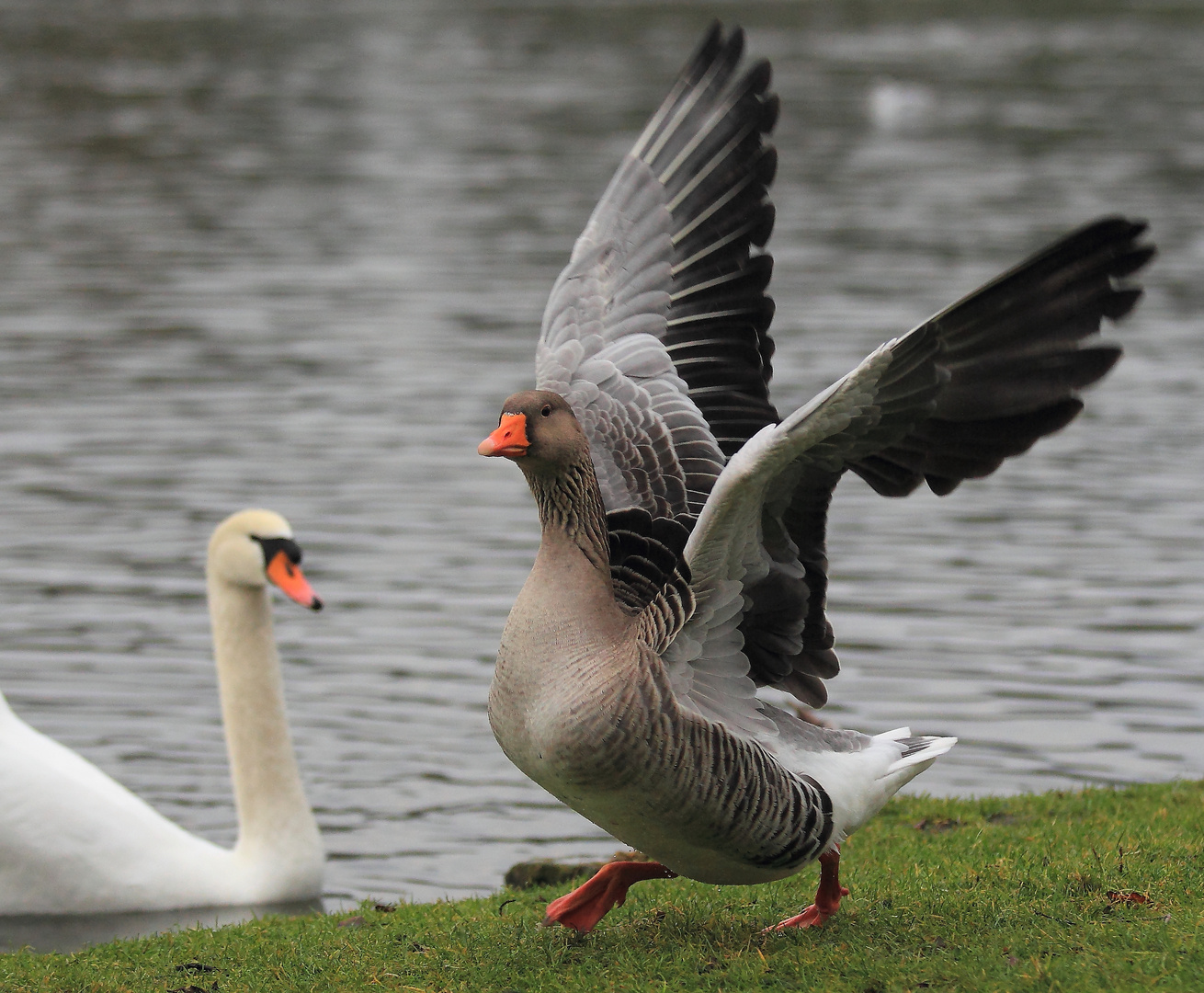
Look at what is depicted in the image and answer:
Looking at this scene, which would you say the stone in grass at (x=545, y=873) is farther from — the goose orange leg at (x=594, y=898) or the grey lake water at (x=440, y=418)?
the goose orange leg at (x=594, y=898)

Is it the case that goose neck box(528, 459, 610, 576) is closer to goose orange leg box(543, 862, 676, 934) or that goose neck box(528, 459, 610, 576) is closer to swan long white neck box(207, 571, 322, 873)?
goose orange leg box(543, 862, 676, 934)

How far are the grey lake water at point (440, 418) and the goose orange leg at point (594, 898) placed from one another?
2.98 metres

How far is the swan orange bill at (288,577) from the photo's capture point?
32.8ft

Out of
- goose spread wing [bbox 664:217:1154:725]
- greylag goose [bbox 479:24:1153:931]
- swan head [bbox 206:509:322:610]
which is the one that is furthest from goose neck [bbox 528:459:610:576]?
swan head [bbox 206:509:322:610]

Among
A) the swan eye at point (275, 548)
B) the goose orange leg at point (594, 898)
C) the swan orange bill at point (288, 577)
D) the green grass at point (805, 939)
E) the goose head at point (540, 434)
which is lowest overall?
the green grass at point (805, 939)

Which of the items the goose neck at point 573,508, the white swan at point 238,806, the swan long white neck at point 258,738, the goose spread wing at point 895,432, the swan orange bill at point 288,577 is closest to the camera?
the goose spread wing at point 895,432

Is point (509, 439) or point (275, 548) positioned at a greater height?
point (509, 439)

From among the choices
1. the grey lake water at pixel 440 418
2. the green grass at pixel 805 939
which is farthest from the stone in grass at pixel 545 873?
the grey lake water at pixel 440 418

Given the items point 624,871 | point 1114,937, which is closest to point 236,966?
point 624,871

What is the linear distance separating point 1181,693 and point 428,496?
7.77 m

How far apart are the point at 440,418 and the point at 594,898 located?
1344 cm

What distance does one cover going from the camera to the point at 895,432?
6.14 m

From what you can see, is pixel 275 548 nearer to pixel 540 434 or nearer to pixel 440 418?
pixel 540 434

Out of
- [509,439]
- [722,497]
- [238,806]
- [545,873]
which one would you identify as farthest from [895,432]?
[238,806]
